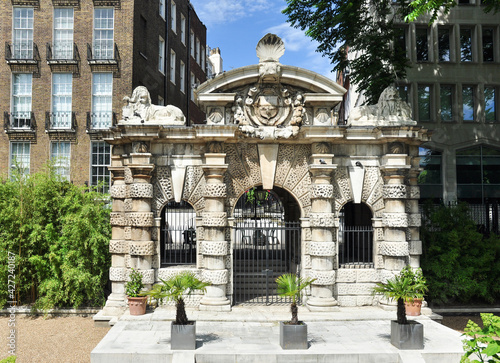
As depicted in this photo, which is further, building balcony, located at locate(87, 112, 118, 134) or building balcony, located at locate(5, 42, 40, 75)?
building balcony, located at locate(5, 42, 40, 75)

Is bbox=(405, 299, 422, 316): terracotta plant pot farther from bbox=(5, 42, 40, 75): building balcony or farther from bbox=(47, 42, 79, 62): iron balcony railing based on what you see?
bbox=(5, 42, 40, 75): building balcony

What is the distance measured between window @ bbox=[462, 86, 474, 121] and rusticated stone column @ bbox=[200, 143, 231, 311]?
20209 millimetres

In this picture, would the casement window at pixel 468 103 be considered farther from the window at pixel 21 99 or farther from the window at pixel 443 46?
the window at pixel 21 99

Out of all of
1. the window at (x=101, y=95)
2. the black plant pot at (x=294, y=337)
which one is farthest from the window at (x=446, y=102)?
the black plant pot at (x=294, y=337)

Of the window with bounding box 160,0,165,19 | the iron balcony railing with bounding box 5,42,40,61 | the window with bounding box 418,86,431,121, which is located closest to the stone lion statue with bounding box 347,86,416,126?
the window with bounding box 418,86,431,121

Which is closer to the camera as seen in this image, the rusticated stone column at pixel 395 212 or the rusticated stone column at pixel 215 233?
the rusticated stone column at pixel 215 233

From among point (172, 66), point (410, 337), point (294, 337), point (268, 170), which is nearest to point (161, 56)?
point (172, 66)

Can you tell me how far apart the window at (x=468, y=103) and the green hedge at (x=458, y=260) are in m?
13.7

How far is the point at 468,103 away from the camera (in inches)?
1040

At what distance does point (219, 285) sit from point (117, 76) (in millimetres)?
13553

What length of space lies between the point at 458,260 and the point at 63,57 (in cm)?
2059

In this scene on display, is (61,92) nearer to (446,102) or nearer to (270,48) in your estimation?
(270,48)

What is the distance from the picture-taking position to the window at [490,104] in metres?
26.4

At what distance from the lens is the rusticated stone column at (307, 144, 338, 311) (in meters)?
12.8
